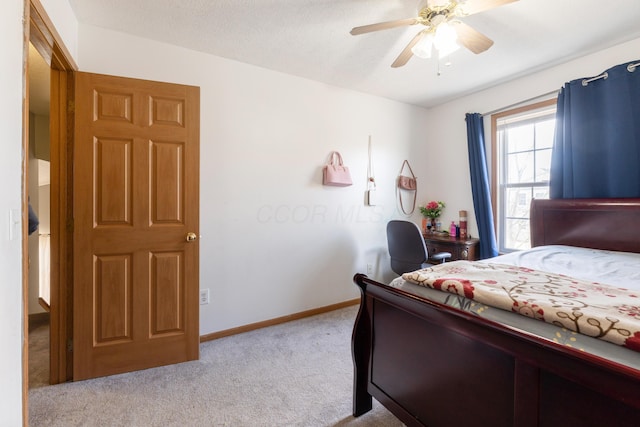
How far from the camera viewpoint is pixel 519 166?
2.96 meters

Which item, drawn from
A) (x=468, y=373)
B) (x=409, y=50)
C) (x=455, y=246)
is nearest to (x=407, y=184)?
(x=455, y=246)

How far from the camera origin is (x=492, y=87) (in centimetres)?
304

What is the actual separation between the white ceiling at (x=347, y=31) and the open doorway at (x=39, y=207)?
1.15 m

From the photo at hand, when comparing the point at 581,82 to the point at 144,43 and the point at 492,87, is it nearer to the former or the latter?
the point at 492,87

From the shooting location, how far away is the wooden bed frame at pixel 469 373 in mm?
686

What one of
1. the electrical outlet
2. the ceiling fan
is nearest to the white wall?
the electrical outlet

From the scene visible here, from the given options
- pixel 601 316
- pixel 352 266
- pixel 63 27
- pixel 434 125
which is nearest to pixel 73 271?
pixel 63 27

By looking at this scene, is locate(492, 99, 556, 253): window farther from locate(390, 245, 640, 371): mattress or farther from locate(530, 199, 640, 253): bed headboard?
locate(390, 245, 640, 371): mattress

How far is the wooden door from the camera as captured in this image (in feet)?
5.86

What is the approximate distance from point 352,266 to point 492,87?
2.48 meters

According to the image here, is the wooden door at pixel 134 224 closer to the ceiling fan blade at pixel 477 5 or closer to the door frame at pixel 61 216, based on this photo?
the door frame at pixel 61 216

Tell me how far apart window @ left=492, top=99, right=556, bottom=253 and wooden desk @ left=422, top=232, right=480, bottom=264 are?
32 cm

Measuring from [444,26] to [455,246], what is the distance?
2135 mm

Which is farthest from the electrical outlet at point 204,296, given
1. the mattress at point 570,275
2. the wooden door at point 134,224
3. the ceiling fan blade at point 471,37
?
the ceiling fan blade at point 471,37
